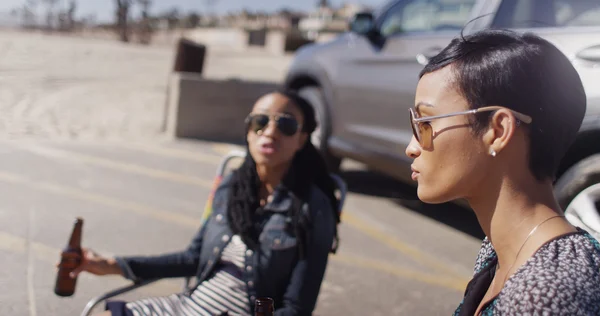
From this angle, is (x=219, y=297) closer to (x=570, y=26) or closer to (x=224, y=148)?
(x=570, y=26)

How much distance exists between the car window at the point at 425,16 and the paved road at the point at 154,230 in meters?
1.54

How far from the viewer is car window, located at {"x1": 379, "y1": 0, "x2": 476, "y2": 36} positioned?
494 cm

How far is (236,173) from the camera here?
2.84 metres

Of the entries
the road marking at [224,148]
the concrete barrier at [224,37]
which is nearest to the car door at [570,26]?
the road marking at [224,148]

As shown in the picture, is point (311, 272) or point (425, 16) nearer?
point (311, 272)

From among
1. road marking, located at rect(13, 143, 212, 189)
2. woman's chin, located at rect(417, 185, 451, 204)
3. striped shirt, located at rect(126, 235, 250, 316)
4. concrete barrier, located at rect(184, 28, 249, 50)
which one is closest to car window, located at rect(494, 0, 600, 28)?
striped shirt, located at rect(126, 235, 250, 316)

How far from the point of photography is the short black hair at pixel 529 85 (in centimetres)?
139

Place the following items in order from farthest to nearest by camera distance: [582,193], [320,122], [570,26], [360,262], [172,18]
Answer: [172,18]
[320,122]
[360,262]
[570,26]
[582,193]

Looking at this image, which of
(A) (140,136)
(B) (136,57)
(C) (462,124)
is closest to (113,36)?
(B) (136,57)

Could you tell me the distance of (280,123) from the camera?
276cm

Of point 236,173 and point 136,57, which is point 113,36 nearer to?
point 136,57

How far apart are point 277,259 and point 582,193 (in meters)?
1.66

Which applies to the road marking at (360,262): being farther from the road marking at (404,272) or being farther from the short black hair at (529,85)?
the short black hair at (529,85)

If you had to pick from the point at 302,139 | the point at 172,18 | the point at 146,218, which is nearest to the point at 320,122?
the point at 146,218
